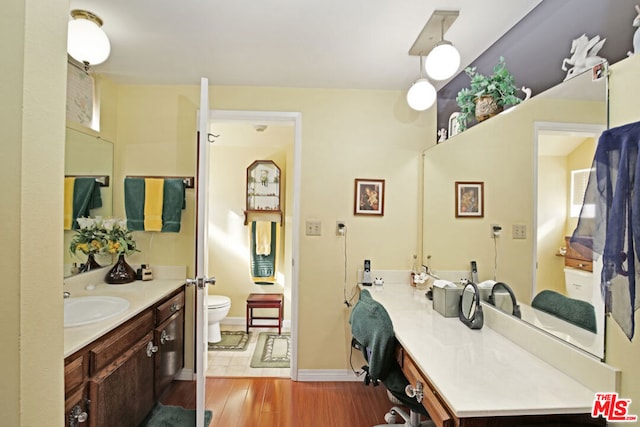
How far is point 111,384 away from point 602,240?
2.22 m

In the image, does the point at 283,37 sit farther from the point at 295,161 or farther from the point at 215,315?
the point at 215,315

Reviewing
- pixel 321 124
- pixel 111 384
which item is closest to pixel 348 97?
pixel 321 124

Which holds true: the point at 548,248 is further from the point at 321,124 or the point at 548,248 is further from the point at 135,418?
the point at 135,418

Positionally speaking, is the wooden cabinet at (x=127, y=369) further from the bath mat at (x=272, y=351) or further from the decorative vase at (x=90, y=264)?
the bath mat at (x=272, y=351)

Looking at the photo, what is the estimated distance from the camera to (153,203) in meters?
2.55

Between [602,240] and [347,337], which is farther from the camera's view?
[347,337]

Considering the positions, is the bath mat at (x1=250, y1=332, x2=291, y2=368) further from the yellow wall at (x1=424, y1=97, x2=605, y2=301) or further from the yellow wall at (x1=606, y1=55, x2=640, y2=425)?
the yellow wall at (x1=606, y1=55, x2=640, y2=425)

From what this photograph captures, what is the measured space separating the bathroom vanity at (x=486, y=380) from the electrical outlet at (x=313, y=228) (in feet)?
3.67

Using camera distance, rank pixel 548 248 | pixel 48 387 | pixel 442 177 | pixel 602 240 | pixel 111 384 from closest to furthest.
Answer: pixel 48 387 < pixel 602 240 < pixel 548 248 < pixel 111 384 < pixel 442 177

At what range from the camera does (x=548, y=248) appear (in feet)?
4.65

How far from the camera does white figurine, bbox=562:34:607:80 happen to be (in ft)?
4.29

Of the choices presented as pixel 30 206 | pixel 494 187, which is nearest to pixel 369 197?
pixel 494 187

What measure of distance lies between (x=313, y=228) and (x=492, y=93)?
61.0 inches

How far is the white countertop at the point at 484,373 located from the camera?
1.06m
